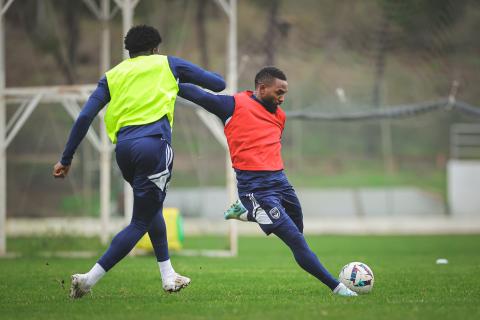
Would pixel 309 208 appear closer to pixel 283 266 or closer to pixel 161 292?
pixel 283 266

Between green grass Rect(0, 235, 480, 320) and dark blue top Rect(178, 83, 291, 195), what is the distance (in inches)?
36.0

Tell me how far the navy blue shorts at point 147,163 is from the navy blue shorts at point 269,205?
75 cm

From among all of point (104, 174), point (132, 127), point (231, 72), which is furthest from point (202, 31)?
point (132, 127)

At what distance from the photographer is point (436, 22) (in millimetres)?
25188

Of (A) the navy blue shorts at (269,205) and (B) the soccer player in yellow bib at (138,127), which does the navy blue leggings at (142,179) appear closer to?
(B) the soccer player in yellow bib at (138,127)

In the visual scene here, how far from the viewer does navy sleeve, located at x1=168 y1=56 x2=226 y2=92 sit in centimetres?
764

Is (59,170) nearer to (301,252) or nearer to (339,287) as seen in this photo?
(301,252)

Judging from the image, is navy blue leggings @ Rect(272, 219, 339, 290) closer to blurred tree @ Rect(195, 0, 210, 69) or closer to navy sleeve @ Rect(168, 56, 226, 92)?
navy sleeve @ Rect(168, 56, 226, 92)

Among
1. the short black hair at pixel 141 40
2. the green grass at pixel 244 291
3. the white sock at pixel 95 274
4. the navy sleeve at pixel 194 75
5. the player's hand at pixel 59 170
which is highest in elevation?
the short black hair at pixel 141 40

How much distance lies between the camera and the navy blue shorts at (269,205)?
7.67 metres

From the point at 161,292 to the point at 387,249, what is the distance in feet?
30.7

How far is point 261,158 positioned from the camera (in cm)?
780

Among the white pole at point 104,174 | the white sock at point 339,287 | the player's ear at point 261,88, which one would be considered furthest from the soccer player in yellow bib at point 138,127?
the white pole at point 104,174

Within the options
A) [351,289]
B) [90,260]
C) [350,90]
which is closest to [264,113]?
[351,289]
